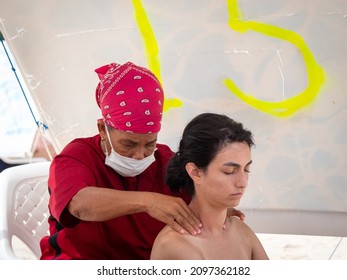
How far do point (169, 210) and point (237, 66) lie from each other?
1897 millimetres

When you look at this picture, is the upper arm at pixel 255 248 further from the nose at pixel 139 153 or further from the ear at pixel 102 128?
the ear at pixel 102 128

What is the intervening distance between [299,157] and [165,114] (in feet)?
2.67

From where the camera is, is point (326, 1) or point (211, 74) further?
point (211, 74)

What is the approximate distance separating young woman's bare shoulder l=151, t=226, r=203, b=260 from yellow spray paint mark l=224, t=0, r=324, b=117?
185 centimetres

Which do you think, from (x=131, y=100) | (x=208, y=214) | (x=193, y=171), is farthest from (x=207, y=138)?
(x=131, y=100)

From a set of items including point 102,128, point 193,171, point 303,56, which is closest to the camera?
point 193,171

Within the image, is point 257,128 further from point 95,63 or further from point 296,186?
point 95,63

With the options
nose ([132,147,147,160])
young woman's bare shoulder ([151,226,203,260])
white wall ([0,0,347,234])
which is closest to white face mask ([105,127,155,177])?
nose ([132,147,147,160])

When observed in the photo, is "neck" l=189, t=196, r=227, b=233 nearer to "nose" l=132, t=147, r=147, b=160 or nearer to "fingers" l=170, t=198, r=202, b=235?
"fingers" l=170, t=198, r=202, b=235

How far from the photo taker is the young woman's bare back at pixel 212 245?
1989 mm

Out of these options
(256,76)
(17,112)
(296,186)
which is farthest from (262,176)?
(17,112)

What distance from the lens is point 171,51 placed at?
3750 mm

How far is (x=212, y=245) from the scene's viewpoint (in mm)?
2092

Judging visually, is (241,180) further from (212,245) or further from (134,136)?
(134,136)
